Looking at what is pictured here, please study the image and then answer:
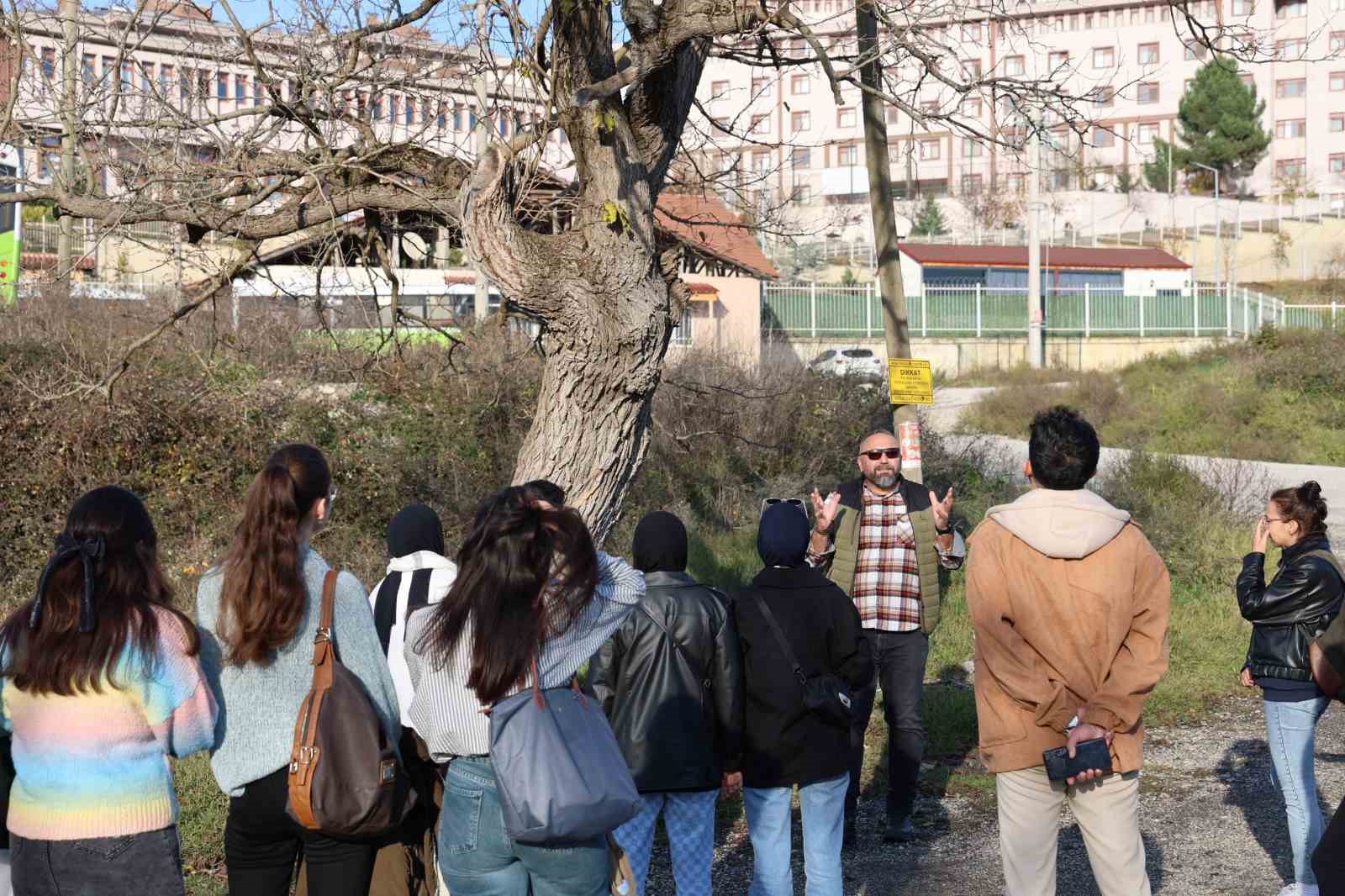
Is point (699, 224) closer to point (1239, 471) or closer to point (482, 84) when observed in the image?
point (482, 84)

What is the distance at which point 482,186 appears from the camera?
248 inches

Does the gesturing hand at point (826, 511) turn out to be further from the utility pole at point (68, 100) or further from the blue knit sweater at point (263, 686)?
the utility pole at point (68, 100)

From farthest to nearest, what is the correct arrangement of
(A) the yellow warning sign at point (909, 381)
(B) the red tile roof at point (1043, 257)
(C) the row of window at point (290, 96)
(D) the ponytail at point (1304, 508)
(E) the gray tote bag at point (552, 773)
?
(B) the red tile roof at point (1043, 257) < (A) the yellow warning sign at point (909, 381) < (C) the row of window at point (290, 96) < (D) the ponytail at point (1304, 508) < (E) the gray tote bag at point (552, 773)

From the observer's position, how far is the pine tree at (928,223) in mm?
66625

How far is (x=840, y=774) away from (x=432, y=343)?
9987 mm

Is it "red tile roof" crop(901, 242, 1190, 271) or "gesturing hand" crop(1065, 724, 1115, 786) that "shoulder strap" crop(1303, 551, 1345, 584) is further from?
"red tile roof" crop(901, 242, 1190, 271)

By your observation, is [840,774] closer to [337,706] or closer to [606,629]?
[606,629]

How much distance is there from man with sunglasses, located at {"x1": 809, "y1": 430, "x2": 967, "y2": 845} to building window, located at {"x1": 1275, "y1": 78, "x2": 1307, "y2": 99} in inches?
3016

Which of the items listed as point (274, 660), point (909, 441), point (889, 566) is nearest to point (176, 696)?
point (274, 660)

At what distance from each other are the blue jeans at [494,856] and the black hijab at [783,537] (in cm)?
156

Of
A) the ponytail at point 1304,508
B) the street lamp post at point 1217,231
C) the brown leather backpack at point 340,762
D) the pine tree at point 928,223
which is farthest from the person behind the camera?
the pine tree at point 928,223

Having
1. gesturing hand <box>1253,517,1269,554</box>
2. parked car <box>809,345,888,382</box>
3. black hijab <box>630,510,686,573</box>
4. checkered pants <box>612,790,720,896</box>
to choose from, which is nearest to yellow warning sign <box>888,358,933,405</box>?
gesturing hand <box>1253,517,1269,554</box>

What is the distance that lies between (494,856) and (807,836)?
171 centimetres

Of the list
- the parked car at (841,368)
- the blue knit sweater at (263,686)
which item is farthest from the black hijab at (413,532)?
the parked car at (841,368)
